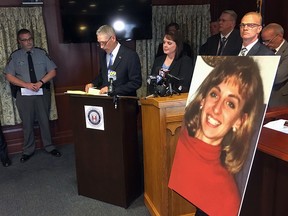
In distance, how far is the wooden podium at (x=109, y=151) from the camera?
8.08 ft

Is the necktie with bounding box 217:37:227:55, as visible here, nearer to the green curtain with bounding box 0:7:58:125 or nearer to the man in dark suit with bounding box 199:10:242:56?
the man in dark suit with bounding box 199:10:242:56

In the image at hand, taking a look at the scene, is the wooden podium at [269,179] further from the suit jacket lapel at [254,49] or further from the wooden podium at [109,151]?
the wooden podium at [109,151]

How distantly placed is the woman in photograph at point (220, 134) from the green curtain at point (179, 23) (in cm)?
311

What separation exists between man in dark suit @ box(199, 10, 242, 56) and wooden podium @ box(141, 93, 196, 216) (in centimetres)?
129

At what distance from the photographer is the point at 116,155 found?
8.32ft

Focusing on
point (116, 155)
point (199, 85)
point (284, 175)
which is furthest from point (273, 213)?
point (116, 155)

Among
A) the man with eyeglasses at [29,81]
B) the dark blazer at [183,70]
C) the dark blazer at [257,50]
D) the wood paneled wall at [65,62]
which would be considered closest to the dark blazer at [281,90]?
the dark blazer at [257,50]

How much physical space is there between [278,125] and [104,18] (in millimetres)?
3116

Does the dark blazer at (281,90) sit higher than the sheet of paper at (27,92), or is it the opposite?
the dark blazer at (281,90)

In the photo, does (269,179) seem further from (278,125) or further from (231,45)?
(231,45)

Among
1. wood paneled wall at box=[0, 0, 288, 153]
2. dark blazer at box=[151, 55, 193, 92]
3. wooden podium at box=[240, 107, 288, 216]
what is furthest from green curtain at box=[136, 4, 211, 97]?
wooden podium at box=[240, 107, 288, 216]

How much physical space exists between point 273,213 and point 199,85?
2.31ft

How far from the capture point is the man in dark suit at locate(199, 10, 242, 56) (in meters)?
3.17

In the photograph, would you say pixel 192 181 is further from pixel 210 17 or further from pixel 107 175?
pixel 210 17
